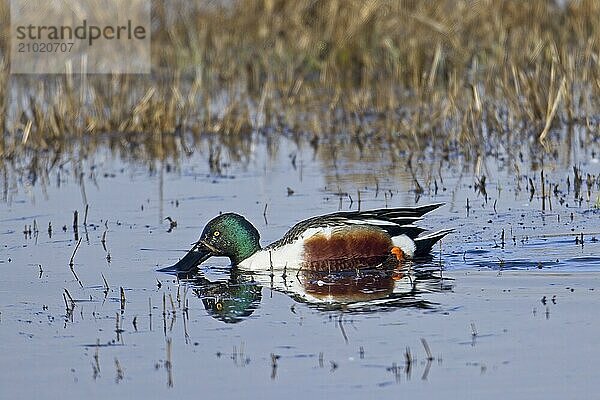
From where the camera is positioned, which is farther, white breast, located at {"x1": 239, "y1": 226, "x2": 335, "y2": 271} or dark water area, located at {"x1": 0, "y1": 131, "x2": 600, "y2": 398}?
white breast, located at {"x1": 239, "y1": 226, "x2": 335, "y2": 271}

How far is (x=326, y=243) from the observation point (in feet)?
23.6

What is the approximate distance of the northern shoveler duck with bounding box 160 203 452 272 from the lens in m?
7.20

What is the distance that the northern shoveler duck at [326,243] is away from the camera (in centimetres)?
720

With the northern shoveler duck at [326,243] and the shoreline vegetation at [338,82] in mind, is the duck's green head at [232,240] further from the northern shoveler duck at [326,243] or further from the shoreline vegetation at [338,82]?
the shoreline vegetation at [338,82]

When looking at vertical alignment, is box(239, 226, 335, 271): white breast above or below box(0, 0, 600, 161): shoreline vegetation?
below

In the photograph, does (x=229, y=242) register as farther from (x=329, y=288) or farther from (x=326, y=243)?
(x=329, y=288)

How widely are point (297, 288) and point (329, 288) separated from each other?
156mm
